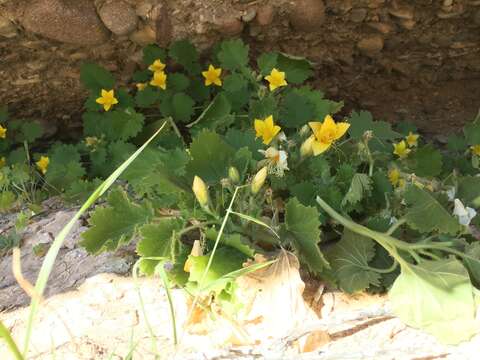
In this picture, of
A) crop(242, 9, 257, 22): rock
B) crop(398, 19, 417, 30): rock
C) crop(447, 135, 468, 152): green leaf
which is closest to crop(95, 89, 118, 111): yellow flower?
crop(242, 9, 257, 22): rock

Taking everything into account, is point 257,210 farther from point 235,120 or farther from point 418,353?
point 235,120

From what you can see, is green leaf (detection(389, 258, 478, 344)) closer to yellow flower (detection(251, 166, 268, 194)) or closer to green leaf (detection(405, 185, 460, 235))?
green leaf (detection(405, 185, 460, 235))

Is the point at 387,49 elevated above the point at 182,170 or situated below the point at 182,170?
below

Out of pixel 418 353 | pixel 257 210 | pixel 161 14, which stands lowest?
pixel 418 353

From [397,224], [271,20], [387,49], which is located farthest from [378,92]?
[397,224]

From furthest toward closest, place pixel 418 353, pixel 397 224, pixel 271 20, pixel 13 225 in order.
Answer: pixel 271 20 < pixel 13 225 < pixel 397 224 < pixel 418 353

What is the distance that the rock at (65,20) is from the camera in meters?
2.38

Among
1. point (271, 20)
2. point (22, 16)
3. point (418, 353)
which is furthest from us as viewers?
point (271, 20)

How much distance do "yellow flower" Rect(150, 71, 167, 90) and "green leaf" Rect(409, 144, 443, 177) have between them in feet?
3.51

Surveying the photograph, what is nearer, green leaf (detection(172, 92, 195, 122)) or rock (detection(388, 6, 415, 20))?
green leaf (detection(172, 92, 195, 122))

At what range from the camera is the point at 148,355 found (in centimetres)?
146

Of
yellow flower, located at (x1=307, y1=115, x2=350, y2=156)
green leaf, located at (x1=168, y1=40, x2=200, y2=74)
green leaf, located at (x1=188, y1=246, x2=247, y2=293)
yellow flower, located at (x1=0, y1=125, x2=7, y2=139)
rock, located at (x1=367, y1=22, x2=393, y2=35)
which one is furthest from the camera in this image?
rock, located at (x1=367, y1=22, x2=393, y2=35)

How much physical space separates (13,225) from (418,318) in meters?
1.51

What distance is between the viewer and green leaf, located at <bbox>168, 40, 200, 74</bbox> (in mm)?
2537
